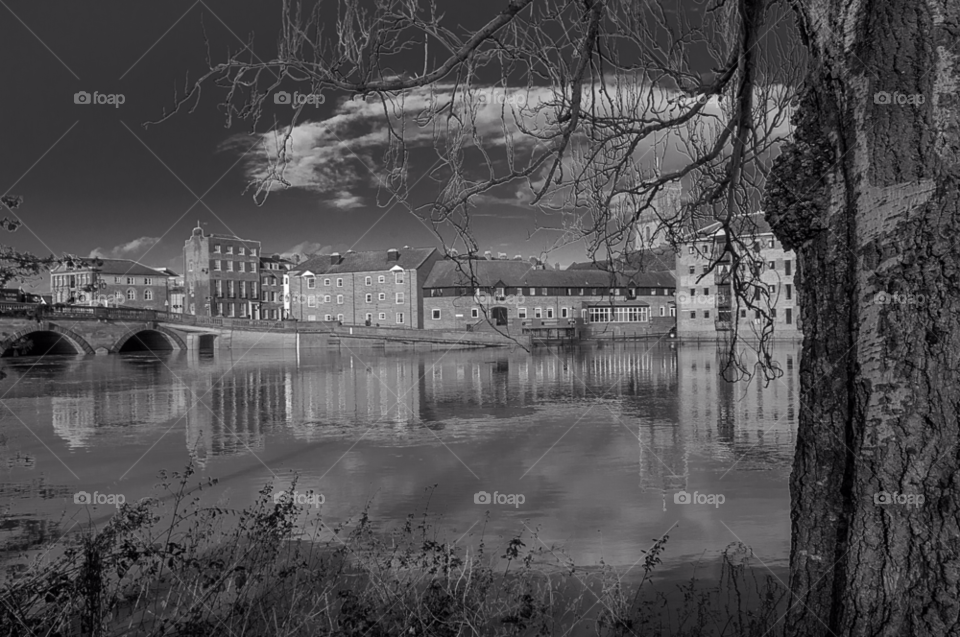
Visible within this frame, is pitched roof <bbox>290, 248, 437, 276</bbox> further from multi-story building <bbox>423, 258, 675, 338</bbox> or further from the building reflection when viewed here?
the building reflection

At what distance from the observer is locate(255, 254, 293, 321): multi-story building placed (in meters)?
111

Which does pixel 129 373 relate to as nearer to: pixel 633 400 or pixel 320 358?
pixel 320 358

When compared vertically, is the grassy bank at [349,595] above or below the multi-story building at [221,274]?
below

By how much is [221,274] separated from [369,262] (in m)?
27.9

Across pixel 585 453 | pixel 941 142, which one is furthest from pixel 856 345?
pixel 585 453

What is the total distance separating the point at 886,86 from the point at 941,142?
308 mm

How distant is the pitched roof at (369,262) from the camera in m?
86.1

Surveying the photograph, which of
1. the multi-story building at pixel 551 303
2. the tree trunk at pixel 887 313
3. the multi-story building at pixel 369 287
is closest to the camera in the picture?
the tree trunk at pixel 887 313

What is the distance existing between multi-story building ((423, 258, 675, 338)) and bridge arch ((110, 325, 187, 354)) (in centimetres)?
2777

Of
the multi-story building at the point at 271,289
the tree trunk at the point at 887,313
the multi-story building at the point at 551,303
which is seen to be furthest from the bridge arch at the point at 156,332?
the tree trunk at the point at 887,313

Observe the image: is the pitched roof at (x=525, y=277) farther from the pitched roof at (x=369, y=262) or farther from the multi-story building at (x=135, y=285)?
the multi-story building at (x=135, y=285)

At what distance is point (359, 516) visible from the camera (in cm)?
977

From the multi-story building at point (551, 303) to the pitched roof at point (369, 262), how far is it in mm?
2759

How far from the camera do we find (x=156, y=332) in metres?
70.3
